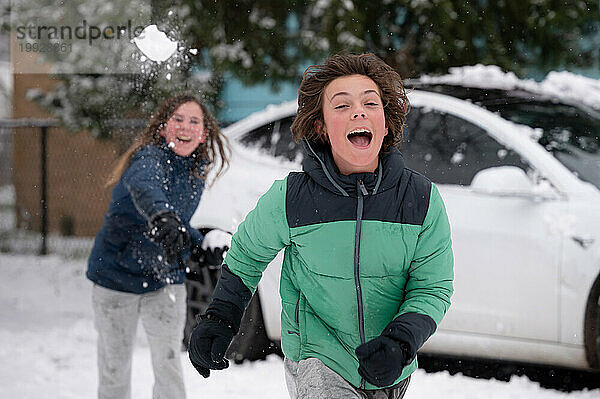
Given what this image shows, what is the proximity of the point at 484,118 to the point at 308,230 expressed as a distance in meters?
1.43

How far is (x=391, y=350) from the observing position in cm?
139

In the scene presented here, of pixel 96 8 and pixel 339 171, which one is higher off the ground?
pixel 96 8

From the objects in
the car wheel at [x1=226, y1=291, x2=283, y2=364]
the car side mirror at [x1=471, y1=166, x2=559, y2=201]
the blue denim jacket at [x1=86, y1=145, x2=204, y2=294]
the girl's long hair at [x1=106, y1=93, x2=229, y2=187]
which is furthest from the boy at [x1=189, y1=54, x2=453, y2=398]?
the car wheel at [x1=226, y1=291, x2=283, y2=364]

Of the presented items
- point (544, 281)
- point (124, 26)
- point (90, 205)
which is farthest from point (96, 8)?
point (544, 281)

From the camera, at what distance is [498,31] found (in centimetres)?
288

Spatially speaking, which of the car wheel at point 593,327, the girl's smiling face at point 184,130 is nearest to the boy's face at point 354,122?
the girl's smiling face at point 184,130

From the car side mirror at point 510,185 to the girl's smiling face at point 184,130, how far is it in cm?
101

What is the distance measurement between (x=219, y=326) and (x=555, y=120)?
5.98 feet

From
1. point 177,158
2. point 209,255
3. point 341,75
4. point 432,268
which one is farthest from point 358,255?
point 209,255

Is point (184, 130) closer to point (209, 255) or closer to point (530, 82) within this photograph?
point (209, 255)

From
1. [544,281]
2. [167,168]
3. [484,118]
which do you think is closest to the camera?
[167,168]

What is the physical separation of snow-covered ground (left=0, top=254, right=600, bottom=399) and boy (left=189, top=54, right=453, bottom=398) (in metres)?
1.16

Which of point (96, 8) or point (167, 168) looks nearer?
point (167, 168)

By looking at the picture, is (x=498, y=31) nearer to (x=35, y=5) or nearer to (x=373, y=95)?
(x=373, y=95)
